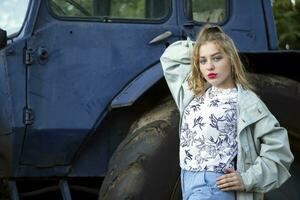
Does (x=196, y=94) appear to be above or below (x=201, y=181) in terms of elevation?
above

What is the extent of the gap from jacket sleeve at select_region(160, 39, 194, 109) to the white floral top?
0.24 m

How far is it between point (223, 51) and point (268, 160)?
48cm

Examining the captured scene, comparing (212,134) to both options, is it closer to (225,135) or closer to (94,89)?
(225,135)

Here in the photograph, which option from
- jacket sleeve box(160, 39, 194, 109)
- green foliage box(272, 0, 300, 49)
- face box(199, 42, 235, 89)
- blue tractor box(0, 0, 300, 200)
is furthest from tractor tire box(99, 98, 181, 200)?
green foliage box(272, 0, 300, 49)

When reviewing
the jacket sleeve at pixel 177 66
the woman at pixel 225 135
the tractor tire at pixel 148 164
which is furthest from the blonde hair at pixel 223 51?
the tractor tire at pixel 148 164

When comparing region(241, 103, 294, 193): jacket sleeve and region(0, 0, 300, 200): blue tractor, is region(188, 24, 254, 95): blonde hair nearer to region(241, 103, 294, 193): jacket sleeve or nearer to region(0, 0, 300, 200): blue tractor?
region(241, 103, 294, 193): jacket sleeve

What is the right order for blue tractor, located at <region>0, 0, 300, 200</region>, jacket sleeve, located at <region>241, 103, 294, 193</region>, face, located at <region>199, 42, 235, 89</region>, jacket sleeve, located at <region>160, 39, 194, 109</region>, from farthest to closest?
blue tractor, located at <region>0, 0, 300, 200</region>, jacket sleeve, located at <region>160, 39, 194, 109</region>, face, located at <region>199, 42, 235, 89</region>, jacket sleeve, located at <region>241, 103, 294, 193</region>

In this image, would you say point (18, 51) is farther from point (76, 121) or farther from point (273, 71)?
point (273, 71)

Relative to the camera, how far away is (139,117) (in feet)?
13.7

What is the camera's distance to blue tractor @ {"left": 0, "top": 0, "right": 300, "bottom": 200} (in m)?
4.01

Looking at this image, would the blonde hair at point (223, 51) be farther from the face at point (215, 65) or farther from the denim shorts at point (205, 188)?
the denim shorts at point (205, 188)

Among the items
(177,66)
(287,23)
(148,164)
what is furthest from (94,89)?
(287,23)

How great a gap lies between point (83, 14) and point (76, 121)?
23.3 inches

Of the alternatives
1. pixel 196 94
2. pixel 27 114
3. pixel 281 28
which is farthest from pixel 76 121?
pixel 281 28
